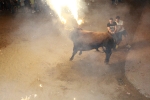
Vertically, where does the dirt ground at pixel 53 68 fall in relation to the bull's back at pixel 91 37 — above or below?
below

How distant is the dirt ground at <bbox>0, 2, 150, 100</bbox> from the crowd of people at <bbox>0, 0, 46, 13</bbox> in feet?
8.96

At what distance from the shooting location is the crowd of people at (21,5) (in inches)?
588

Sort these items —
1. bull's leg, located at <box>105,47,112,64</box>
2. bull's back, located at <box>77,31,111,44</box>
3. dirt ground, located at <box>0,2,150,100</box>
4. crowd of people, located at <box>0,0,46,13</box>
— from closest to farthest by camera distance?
1. dirt ground, located at <box>0,2,150,100</box>
2. bull's back, located at <box>77,31,111,44</box>
3. bull's leg, located at <box>105,47,112,64</box>
4. crowd of people, located at <box>0,0,46,13</box>

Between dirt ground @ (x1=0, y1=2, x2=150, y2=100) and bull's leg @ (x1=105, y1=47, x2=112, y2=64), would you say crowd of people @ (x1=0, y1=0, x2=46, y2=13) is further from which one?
bull's leg @ (x1=105, y1=47, x2=112, y2=64)

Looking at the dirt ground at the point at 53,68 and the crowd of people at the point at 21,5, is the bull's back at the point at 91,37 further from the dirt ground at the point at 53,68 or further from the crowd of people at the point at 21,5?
the crowd of people at the point at 21,5

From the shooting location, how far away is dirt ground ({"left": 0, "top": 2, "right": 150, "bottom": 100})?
23.1ft

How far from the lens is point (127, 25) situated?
41.8ft

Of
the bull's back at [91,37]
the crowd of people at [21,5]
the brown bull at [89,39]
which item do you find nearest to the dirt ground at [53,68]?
the brown bull at [89,39]

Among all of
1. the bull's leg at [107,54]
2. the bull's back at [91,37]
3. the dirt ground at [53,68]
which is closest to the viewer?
the dirt ground at [53,68]

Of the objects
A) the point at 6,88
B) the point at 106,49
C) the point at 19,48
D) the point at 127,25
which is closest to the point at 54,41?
the point at 19,48

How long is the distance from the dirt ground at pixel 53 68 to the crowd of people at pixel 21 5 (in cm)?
273

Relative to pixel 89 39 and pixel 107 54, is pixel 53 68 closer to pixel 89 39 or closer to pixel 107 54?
pixel 89 39

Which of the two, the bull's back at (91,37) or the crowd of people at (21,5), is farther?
the crowd of people at (21,5)

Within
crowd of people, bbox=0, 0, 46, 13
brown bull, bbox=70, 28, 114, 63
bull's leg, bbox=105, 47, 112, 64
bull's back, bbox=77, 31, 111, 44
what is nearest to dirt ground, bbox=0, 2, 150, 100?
bull's leg, bbox=105, 47, 112, 64
